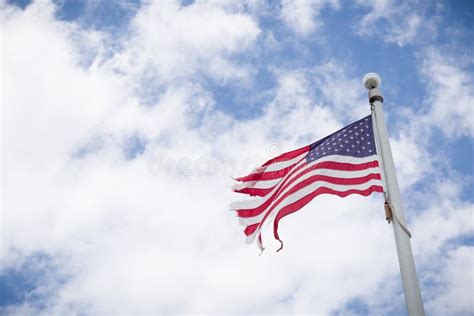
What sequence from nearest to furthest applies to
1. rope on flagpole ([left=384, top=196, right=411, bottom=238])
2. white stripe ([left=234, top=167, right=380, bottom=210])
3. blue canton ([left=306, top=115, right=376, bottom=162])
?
rope on flagpole ([left=384, top=196, right=411, bottom=238]), white stripe ([left=234, top=167, right=380, bottom=210]), blue canton ([left=306, top=115, right=376, bottom=162])

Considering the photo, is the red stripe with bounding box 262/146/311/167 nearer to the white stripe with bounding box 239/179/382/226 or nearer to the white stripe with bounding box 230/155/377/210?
the white stripe with bounding box 230/155/377/210

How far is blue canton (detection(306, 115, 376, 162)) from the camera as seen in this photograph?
1119 centimetres

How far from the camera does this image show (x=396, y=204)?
9453 mm

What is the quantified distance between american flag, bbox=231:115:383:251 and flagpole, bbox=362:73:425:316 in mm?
502

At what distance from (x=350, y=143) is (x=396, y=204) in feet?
7.63

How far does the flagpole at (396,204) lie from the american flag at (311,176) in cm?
50

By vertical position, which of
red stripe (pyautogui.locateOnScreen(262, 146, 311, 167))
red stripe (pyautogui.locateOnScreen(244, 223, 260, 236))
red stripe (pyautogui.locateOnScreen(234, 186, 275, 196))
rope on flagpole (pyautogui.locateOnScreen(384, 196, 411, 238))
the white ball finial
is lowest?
rope on flagpole (pyautogui.locateOnScreen(384, 196, 411, 238))

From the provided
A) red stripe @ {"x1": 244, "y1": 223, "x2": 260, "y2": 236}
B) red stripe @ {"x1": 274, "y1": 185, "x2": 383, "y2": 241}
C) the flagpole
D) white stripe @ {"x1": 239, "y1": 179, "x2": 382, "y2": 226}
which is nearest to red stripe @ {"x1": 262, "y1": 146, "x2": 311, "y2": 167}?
white stripe @ {"x1": 239, "y1": 179, "x2": 382, "y2": 226}

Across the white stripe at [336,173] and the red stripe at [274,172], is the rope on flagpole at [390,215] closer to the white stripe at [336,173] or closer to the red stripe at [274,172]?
the white stripe at [336,173]

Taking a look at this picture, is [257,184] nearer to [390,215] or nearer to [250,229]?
[250,229]

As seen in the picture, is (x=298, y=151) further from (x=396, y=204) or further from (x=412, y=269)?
(x=412, y=269)

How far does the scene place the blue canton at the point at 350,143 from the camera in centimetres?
1119

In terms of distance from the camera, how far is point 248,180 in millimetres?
12688

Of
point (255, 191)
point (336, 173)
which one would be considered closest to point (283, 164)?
point (255, 191)
